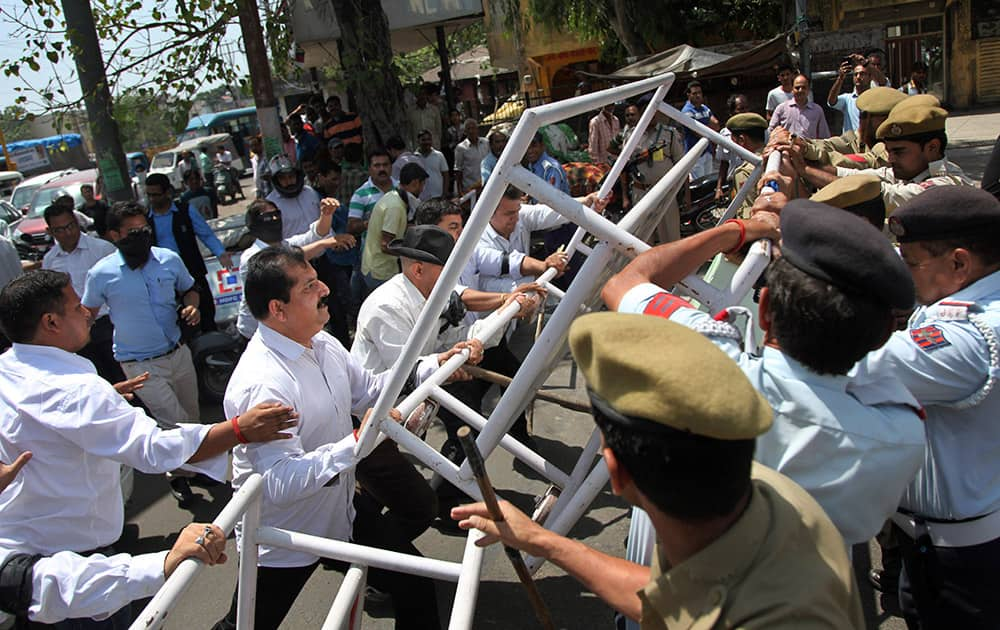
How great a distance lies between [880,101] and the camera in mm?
4047

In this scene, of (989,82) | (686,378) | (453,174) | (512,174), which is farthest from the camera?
(989,82)

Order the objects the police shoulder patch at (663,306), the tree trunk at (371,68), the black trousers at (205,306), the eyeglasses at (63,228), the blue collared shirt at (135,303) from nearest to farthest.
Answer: the police shoulder patch at (663,306) → the blue collared shirt at (135,303) → the eyeglasses at (63,228) → the black trousers at (205,306) → the tree trunk at (371,68)

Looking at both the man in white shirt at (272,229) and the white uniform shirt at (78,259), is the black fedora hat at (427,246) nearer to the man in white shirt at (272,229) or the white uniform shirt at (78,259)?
the man in white shirt at (272,229)

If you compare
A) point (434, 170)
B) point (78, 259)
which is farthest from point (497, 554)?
point (434, 170)

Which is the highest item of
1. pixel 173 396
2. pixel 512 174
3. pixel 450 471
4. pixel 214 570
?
pixel 512 174

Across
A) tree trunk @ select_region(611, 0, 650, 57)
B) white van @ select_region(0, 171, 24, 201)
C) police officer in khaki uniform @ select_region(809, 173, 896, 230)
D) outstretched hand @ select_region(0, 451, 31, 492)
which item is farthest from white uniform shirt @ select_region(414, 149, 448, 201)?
white van @ select_region(0, 171, 24, 201)

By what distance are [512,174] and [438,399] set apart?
109 cm

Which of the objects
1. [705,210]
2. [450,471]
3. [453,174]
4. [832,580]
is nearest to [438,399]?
[450,471]

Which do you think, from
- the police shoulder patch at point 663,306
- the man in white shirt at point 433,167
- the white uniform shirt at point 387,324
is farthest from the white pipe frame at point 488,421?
the man in white shirt at point 433,167

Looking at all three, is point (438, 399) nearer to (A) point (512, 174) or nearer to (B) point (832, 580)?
(A) point (512, 174)

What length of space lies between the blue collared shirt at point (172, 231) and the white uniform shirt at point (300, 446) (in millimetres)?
4174

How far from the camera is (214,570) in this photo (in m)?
3.84

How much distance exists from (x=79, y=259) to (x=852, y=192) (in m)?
5.48

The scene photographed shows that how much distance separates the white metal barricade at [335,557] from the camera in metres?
1.81
